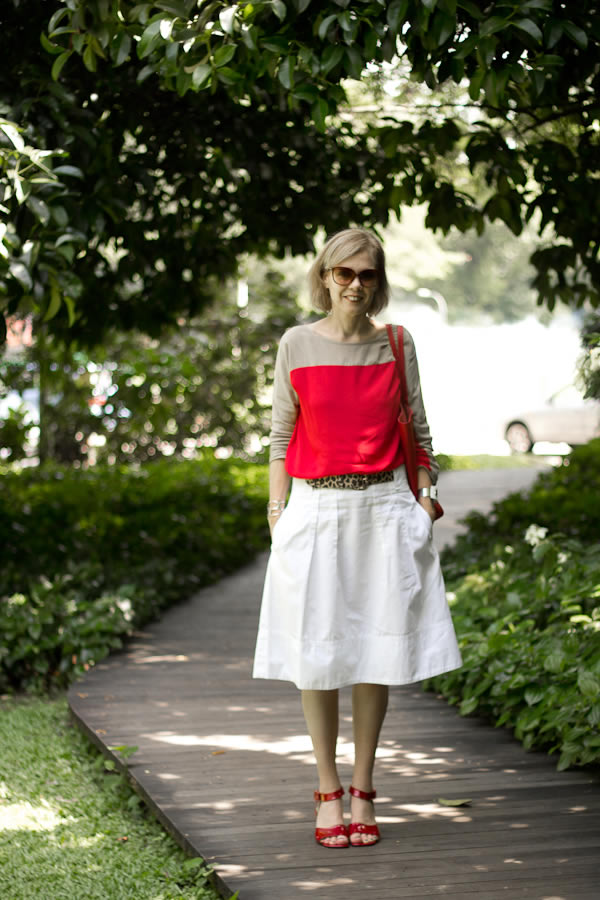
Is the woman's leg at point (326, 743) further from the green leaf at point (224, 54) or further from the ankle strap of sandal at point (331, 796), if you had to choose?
the green leaf at point (224, 54)

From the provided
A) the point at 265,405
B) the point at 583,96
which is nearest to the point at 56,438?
the point at 265,405

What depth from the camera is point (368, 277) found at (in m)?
3.32

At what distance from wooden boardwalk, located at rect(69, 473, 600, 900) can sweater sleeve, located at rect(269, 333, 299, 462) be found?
1307mm

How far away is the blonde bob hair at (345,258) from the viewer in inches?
130

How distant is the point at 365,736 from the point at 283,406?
109 centimetres

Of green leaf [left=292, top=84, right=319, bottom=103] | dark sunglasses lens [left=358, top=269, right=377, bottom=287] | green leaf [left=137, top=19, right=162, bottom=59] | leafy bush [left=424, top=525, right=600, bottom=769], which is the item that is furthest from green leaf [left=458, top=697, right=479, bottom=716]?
green leaf [left=137, top=19, right=162, bottom=59]

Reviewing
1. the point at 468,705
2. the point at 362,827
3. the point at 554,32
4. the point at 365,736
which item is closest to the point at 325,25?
the point at 554,32

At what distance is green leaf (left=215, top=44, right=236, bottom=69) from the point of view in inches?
141

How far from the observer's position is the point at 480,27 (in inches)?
133

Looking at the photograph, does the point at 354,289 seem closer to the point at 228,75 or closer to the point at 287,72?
the point at 287,72

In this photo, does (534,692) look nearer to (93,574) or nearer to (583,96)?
(583,96)

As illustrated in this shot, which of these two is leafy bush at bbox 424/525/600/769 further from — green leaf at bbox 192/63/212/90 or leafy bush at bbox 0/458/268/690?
green leaf at bbox 192/63/212/90

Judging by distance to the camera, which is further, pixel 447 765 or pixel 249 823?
pixel 447 765

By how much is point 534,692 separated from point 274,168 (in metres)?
3.47
